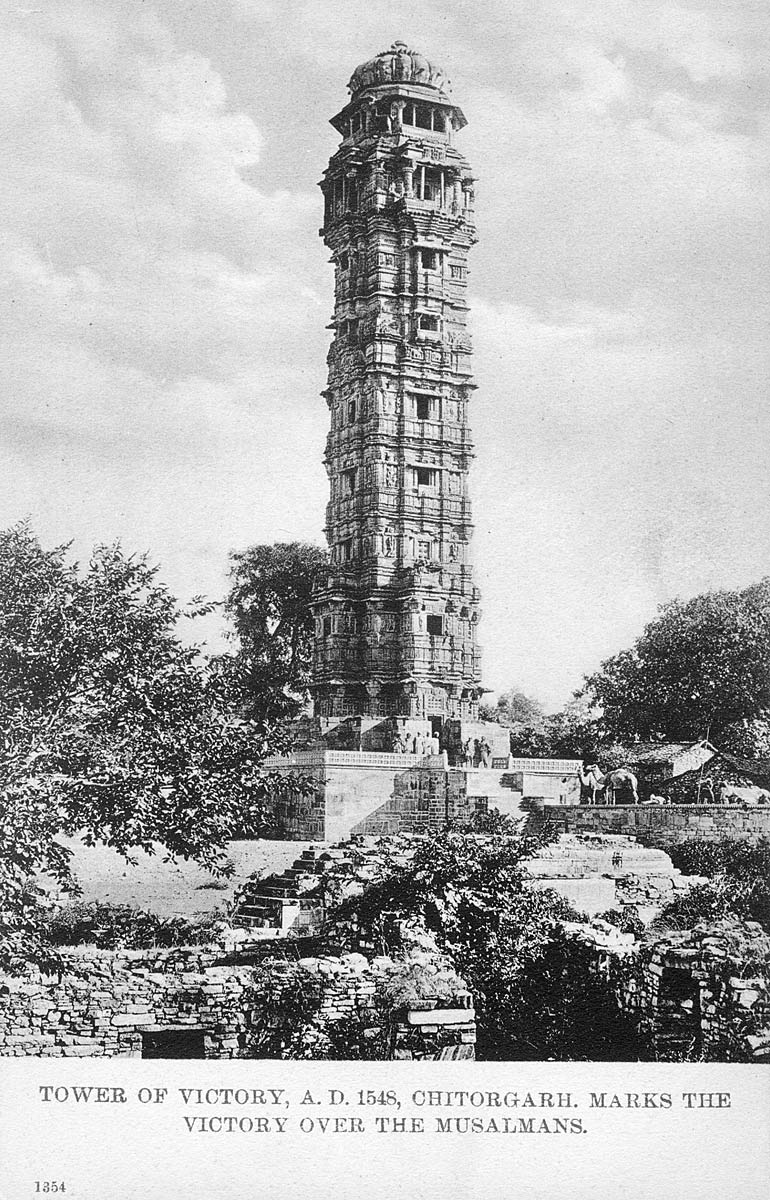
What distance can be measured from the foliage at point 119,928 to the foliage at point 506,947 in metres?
1.98

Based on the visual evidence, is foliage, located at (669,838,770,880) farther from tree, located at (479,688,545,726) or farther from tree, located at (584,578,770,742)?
tree, located at (479,688,545,726)

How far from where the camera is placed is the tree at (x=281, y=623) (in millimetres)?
30453

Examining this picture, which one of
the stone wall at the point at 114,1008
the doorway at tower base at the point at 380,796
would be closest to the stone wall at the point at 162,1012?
the stone wall at the point at 114,1008

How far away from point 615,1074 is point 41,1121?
5248 mm

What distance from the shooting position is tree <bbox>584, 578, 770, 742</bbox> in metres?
26.5

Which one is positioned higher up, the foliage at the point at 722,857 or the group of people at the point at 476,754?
the group of people at the point at 476,754

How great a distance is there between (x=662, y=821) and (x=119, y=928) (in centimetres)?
1110

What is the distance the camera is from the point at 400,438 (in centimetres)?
2989

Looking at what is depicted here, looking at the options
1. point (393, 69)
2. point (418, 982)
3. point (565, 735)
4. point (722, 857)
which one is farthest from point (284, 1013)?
point (565, 735)

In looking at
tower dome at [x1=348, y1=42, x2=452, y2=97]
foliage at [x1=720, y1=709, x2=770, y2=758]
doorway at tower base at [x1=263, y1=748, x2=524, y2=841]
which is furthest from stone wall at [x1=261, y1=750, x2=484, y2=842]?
tower dome at [x1=348, y1=42, x2=452, y2=97]

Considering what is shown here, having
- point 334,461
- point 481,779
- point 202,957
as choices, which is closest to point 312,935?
point 202,957

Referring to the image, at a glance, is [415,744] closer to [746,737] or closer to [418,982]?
[746,737]

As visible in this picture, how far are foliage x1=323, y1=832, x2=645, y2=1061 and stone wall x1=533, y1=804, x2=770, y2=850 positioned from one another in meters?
4.99

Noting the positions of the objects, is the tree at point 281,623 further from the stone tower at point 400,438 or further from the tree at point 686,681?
the tree at point 686,681
